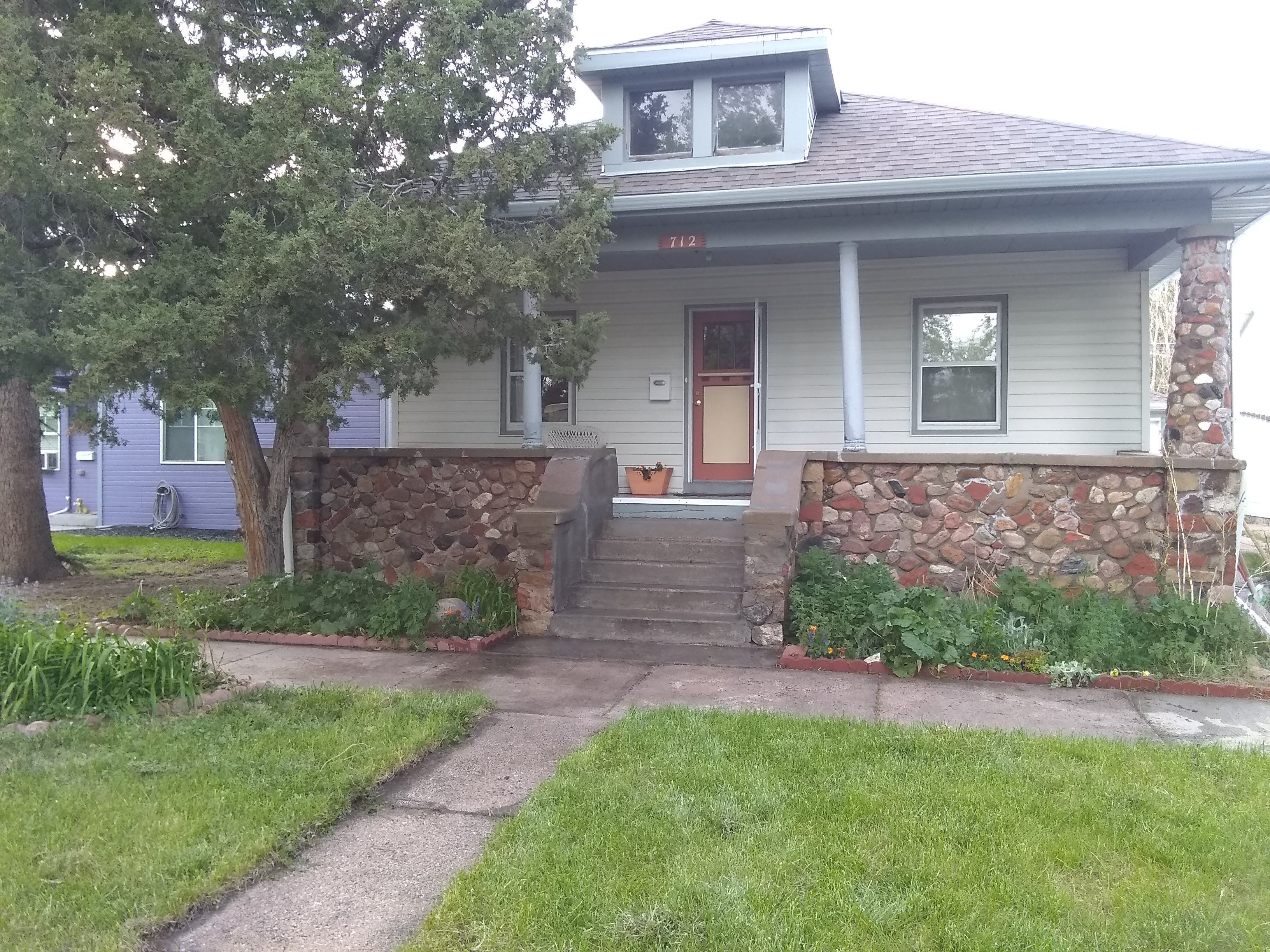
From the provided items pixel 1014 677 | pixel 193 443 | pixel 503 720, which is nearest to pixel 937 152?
pixel 1014 677

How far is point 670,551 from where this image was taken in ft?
25.6

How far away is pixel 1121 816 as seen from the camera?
3.57 m

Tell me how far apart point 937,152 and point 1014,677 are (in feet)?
16.8

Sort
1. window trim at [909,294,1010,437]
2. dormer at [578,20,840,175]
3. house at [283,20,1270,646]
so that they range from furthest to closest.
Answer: dormer at [578,20,840,175] < window trim at [909,294,1010,437] < house at [283,20,1270,646]

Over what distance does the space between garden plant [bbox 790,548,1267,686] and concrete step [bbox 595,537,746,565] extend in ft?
2.53

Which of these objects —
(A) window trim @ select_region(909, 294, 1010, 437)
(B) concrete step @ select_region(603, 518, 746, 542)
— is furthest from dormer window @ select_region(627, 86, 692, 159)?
(B) concrete step @ select_region(603, 518, 746, 542)

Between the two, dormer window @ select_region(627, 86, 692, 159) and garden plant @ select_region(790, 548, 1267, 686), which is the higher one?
dormer window @ select_region(627, 86, 692, 159)

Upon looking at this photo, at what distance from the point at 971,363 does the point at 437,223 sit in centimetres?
573

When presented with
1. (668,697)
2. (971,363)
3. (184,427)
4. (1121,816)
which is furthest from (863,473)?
(184,427)

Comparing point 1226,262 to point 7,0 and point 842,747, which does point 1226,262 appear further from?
point 7,0

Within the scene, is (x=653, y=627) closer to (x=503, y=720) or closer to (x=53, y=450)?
(x=503, y=720)

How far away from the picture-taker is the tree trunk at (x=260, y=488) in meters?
7.84

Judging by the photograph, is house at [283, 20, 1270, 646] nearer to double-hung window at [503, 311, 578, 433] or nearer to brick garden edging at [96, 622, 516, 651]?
double-hung window at [503, 311, 578, 433]

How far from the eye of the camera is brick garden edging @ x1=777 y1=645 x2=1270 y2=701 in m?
5.70
